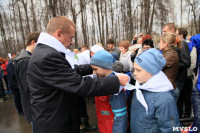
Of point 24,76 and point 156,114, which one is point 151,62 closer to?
point 156,114

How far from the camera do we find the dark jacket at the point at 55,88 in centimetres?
135

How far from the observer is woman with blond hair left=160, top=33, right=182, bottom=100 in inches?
98.4

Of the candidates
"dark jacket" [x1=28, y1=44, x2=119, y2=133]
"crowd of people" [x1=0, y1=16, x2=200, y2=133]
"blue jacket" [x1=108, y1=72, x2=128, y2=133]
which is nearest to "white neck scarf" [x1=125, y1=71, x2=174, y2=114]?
"crowd of people" [x1=0, y1=16, x2=200, y2=133]

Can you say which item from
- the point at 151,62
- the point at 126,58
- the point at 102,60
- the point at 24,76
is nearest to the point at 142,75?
the point at 151,62

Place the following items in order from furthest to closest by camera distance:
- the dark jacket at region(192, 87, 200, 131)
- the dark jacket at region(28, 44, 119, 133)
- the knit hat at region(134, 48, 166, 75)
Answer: the knit hat at region(134, 48, 166, 75) → the dark jacket at region(192, 87, 200, 131) → the dark jacket at region(28, 44, 119, 133)

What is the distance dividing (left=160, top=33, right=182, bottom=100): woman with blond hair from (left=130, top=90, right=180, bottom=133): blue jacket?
1.06m

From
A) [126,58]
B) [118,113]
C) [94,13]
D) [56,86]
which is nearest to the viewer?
[56,86]

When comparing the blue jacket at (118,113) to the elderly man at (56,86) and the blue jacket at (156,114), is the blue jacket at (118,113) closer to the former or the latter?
the blue jacket at (156,114)

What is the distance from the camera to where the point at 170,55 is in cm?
251

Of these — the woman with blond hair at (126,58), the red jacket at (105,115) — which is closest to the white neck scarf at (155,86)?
the red jacket at (105,115)

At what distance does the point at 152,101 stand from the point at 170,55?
1.33 m

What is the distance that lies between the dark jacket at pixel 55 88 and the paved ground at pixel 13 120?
2.22 metres

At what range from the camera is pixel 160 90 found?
5.16 ft

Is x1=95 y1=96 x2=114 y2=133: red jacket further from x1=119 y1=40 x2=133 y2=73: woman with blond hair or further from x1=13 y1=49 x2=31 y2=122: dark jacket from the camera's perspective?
x1=119 y1=40 x2=133 y2=73: woman with blond hair
